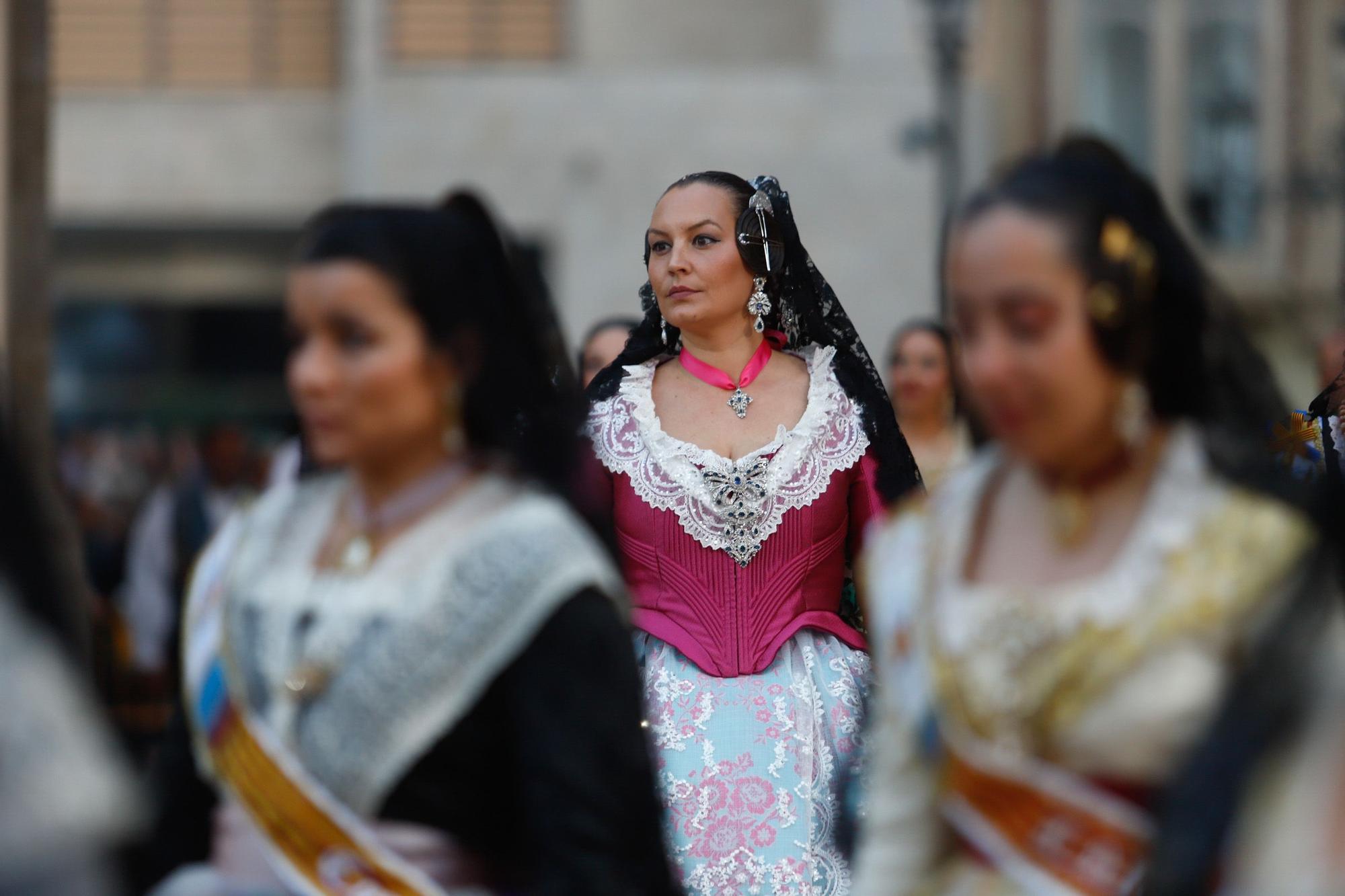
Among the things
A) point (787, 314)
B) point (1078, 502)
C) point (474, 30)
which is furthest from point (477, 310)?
point (474, 30)

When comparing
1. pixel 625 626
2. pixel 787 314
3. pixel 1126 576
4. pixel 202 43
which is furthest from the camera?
pixel 202 43

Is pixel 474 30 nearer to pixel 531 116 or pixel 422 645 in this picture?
pixel 531 116

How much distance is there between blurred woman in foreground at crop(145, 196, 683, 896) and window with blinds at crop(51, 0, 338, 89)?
18.8m

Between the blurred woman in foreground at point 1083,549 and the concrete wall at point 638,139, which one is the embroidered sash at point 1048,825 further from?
the concrete wall at point 638,139

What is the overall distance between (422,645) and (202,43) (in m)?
19.3

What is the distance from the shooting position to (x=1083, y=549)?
258 cm

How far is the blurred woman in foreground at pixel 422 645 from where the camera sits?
8.68 ft

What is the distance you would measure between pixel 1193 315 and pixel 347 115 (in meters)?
18.4

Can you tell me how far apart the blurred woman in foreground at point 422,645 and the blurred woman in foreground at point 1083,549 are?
42 centimetres

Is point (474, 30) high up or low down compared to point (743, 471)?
up

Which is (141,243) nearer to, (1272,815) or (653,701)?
(653,701)

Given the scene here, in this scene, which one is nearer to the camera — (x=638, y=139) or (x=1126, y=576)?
(x=1126, y=576)

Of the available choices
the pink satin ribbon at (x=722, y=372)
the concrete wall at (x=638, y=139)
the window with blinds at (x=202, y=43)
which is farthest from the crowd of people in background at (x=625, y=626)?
the window with blinds at (x=202, y=43)

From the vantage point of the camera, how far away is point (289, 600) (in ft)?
9.14
